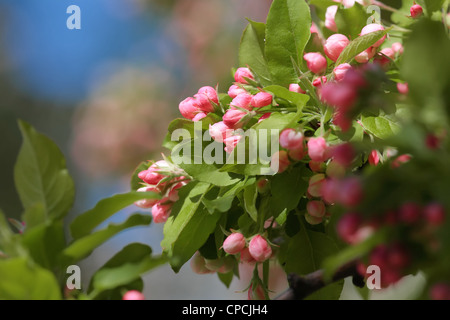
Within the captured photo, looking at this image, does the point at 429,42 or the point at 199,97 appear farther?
the point at 199,97

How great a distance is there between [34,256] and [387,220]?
0.65ft

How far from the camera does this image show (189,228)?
17.0 inches

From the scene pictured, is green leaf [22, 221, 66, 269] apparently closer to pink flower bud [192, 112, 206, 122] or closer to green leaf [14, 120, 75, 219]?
green leaf [14, 120, 75, 219]

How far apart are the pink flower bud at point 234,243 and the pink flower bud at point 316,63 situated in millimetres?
144

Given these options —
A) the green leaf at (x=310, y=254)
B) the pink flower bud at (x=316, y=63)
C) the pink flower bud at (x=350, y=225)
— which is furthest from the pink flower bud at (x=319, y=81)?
the pink flower bud at (x=350, y=225)

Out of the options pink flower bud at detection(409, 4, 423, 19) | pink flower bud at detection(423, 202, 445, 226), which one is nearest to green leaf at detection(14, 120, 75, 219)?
pink flower bud at detection(423, 202, 445, 226)

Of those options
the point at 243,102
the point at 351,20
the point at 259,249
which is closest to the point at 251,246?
the point at 259,249

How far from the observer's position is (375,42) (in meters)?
0.42

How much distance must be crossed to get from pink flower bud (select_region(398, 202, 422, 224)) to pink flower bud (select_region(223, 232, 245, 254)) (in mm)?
196

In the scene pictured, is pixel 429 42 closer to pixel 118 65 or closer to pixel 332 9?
pixel 332 9

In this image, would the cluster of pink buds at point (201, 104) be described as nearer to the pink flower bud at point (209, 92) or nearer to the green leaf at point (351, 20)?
the pink flower bud at point (209, 92)

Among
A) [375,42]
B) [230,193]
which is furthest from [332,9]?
[230,193]

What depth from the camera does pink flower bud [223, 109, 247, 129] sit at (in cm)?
42
